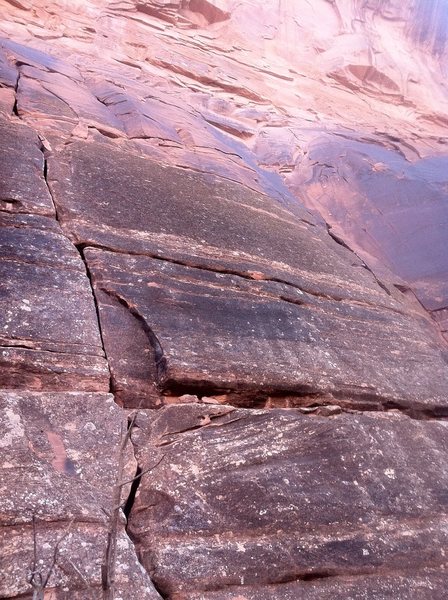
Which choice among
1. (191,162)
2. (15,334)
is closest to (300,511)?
(15,334)

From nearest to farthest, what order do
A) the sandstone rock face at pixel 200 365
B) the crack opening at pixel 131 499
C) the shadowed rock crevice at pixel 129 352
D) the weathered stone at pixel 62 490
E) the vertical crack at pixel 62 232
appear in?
the weathered stone at pixel 62 490 < the sandstone rock face at pixel 200 365 < the crack opening at pixel 131 499 < the shadowed rock crevice at pixel 129 352 < the vertical crack at pixel 62 232

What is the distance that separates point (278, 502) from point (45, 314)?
239 centimetres

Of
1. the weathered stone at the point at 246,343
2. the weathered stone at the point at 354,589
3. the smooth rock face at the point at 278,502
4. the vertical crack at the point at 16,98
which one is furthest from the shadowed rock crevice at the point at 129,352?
the vertical crack at the point at 16,98

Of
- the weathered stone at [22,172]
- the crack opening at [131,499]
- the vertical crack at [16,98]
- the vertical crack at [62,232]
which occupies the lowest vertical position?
the crack opening at [131,499]

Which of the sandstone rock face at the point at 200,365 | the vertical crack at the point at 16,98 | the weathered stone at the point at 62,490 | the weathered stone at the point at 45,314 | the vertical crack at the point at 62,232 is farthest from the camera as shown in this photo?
the vertical crack at the point at 16,98

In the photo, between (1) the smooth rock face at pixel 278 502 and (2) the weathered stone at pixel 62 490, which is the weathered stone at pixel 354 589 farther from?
(2) the weathered stone at pixel 62 490

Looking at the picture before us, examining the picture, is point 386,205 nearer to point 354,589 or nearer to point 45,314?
point 45,314

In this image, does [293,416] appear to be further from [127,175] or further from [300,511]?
[127,175]

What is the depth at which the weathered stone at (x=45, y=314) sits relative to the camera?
403 cm

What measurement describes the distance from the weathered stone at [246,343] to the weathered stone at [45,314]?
17 cm

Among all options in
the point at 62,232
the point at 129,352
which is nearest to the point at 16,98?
the point at 62,232

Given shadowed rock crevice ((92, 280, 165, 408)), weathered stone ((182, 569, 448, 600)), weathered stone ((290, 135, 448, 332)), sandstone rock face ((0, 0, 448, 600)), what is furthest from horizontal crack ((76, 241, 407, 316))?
weathered stone ((182, 569, 448, 600))

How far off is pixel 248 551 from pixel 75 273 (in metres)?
2.90

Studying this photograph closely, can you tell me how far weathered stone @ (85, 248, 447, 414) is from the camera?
15.2ft
